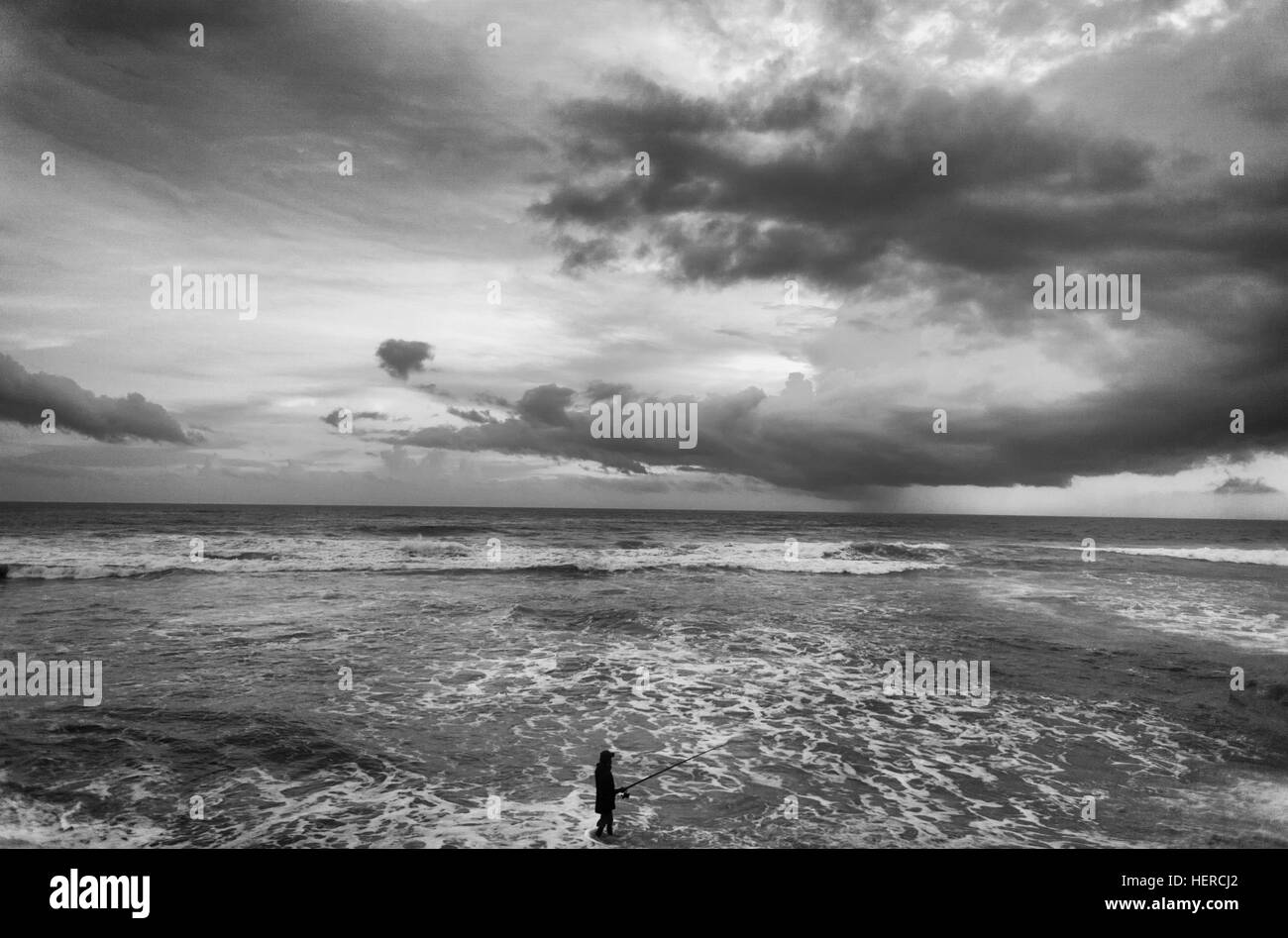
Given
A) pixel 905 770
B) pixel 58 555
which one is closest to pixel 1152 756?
pixel 905 770

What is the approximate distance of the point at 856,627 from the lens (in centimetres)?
2464

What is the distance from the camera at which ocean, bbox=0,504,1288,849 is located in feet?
31.9

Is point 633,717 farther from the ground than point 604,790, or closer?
closer

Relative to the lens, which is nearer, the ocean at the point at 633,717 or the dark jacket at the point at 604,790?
the dark jacket at the point at 604,790

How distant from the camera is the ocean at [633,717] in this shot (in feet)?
31.9

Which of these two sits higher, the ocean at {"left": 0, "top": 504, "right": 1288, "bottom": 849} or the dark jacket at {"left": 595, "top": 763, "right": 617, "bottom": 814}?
the dark jacket at {"left": 595, "top": 763, "right": 617, "bottom": 814}

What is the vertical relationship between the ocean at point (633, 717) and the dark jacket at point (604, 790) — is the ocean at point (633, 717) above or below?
below

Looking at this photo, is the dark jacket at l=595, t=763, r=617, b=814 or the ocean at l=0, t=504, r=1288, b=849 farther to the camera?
the ocean at l=0, t=504, r=1288, b=849

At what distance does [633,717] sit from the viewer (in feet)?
47.8

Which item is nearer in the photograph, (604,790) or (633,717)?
(604,790)
